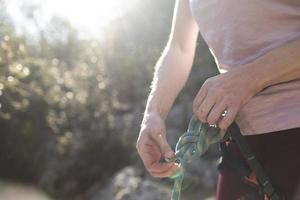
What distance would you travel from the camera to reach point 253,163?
3.88 ft

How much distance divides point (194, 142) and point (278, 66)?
27cm

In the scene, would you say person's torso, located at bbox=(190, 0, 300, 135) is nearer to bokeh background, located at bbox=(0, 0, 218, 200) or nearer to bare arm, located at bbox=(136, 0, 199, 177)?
bare arm, located at bbox=(136, 0, 199, 177)

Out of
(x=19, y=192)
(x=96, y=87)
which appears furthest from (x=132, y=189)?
(x=19, y=192)

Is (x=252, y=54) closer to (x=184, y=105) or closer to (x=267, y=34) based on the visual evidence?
(x=267, y=34)

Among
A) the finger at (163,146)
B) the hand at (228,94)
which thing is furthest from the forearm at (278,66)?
the finger at (163,146)

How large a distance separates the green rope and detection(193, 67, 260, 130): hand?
61 mm

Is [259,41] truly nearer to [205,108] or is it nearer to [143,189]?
[205,108]

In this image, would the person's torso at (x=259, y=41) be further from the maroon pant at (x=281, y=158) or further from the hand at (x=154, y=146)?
the hand at (x=154, y=146)

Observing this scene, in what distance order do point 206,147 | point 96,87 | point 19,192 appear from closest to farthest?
1. point 206,147
2. point 96,87
3. point 19,192

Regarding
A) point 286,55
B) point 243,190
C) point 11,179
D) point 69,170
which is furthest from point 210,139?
point 11,179

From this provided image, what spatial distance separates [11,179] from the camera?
1040 centimetres

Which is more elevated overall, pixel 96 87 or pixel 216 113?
pixel 216 113

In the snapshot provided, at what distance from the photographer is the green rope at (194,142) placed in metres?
1.24

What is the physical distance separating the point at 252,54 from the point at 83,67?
701cm
